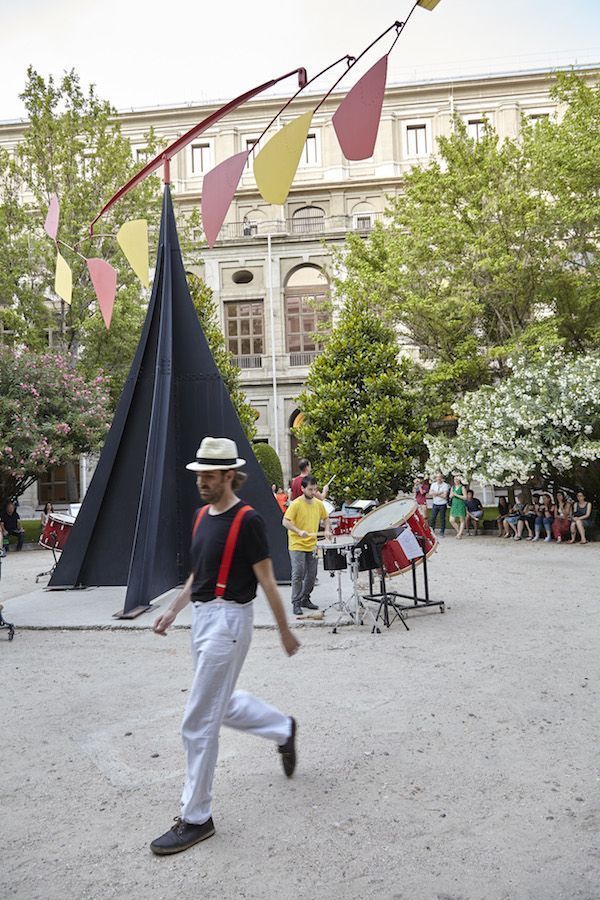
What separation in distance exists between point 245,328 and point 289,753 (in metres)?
34.4

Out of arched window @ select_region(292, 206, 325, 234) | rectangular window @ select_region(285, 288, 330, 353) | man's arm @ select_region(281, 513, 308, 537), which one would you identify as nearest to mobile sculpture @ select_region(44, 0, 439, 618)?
man's arm @ select_region(281, 513, 308, 537)

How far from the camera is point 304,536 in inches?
362

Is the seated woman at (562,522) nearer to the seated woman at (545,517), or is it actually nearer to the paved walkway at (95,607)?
the seated woman at (545,517)

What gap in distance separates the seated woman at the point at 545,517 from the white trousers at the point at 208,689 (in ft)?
51.2

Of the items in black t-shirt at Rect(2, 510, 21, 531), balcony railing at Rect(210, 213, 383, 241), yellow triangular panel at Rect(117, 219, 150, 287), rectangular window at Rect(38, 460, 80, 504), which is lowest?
black t-shirt at Rect(2, 510, 21, 531)

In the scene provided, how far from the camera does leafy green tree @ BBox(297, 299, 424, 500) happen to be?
20547 millimetres

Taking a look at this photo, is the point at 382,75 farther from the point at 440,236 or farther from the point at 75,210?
the point at 75,210

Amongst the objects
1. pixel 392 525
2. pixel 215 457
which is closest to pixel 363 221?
pixel 392 525

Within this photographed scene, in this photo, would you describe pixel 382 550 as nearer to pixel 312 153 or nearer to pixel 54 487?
pixel 54 487

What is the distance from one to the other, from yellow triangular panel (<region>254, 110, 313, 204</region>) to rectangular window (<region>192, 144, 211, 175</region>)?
121 ft

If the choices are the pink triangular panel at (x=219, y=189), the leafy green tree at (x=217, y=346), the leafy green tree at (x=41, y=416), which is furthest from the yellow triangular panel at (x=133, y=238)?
the leafy green tree at (x=217, y=346)

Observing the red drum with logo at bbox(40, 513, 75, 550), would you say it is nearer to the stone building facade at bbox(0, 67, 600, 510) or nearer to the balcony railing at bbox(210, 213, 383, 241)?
the stone building facade at bbox(0, 67, 600, 510)

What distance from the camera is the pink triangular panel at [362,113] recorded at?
17.6 ft

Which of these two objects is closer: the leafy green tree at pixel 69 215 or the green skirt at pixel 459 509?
the green skirt at pixel 459 509
